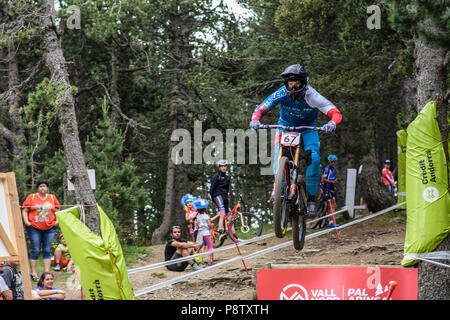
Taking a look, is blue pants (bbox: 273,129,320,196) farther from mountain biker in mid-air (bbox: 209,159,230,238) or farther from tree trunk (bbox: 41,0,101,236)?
tree trunk (bbox: 41,0,101,236)

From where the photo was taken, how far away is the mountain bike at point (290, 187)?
676 cm

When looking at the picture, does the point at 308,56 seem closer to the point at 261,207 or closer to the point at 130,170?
the point at 130,170

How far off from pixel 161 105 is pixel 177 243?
11509mm

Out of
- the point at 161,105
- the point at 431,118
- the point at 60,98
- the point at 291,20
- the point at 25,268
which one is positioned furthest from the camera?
the point at 161,105

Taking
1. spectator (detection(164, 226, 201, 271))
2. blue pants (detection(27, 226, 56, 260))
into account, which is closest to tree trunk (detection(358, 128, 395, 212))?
spectator (detection(164, 226, 201, 271))

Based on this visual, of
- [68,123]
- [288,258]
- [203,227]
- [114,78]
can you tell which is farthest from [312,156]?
[114,78]

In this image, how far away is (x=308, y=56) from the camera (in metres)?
15.4

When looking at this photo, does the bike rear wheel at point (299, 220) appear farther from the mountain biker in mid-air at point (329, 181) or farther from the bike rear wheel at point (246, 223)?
the mountain biker in mid-air at point (329, 181)

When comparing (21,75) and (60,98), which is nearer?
(60,98)

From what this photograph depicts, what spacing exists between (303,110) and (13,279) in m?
4.49

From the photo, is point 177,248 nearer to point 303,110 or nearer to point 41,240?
point 41,240

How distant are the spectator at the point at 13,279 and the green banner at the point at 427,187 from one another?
5.22 metres

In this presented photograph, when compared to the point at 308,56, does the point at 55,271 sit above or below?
below

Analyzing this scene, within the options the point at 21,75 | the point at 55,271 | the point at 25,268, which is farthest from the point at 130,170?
the point at 25,268
